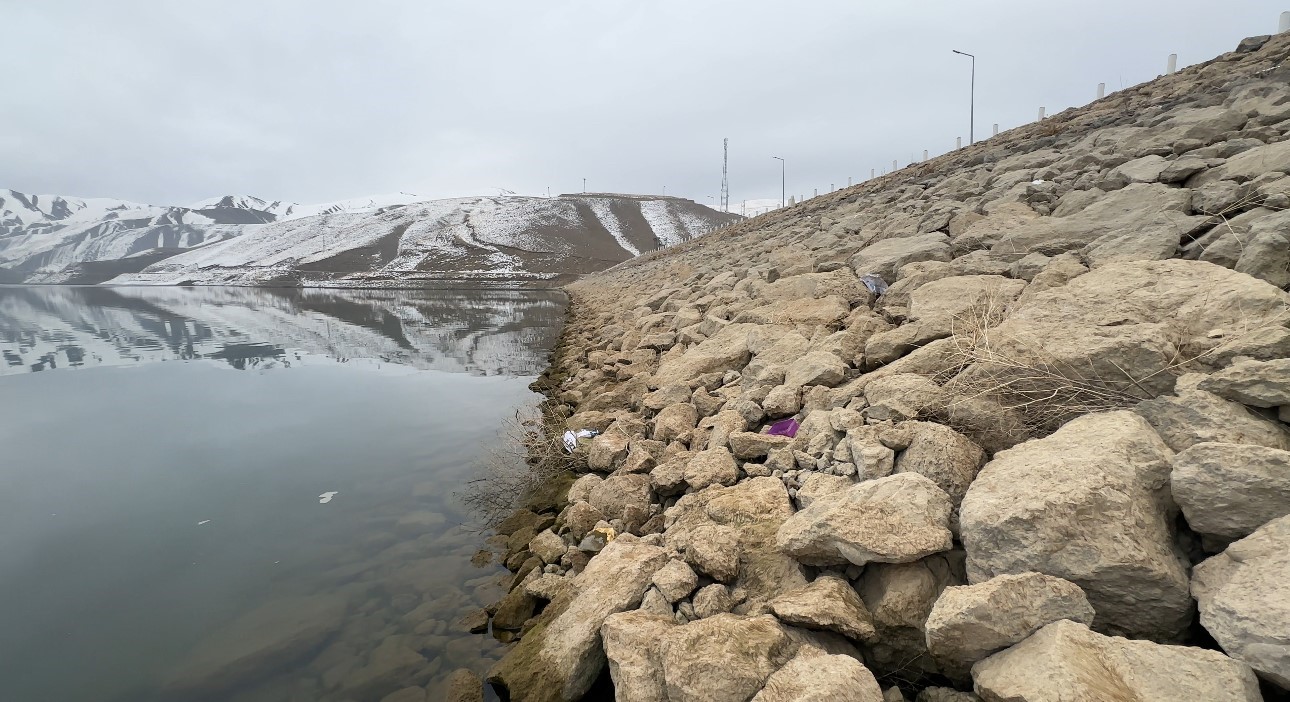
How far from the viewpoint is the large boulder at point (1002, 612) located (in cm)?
192

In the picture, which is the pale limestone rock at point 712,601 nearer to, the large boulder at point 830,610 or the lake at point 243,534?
the large boulder at point 830,610

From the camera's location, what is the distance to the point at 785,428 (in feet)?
14.2

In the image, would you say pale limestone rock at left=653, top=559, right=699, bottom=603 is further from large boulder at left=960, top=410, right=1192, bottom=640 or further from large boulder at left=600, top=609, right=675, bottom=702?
large boulder at left=960, top=410, right=1192, bottom=640

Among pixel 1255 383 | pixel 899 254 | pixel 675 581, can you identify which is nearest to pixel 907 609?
pixel 675 581

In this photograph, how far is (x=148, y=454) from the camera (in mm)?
8188

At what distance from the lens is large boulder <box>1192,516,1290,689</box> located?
1.54 metres

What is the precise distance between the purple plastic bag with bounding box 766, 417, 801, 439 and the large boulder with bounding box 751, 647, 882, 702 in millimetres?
2102

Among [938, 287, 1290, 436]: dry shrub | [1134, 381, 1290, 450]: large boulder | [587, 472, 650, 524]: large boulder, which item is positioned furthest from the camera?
[587, 472, 650, 524]: large boulder

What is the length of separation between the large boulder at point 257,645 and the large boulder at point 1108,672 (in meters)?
4.51

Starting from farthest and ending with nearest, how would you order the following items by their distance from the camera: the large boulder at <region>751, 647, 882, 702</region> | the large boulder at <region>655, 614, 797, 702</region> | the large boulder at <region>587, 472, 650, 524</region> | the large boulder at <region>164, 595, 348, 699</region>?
1. the large boulder at <region>587, 472, 650, 524</region>
2. the large boulder at <region>164, 595, 348, 699</region>
3. the large boulder at <region>655, 614, 797, 702</region>
4. the large boulder at <region>751, 647, 882, 702</region>

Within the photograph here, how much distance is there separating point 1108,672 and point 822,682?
0.89 m

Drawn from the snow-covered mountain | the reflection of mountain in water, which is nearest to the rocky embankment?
the reflection of mountain in water

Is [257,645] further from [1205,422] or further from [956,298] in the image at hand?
[956,298]

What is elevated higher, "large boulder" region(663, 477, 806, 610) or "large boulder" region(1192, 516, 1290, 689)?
"large boulder" region(1192, 516, 1290, 689)
